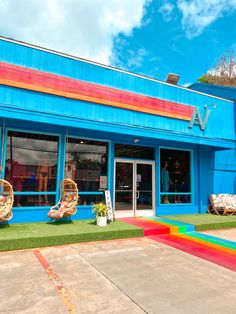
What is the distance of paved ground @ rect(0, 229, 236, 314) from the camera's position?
3191mm

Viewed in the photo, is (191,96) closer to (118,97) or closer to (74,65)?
(118,97)

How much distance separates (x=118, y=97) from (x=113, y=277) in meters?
6.57

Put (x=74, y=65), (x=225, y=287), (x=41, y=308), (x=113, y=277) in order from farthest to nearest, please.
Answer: (x=74, y=65) → (x=113, y=277) → (x=225, y=287) → (x=41, y=308)

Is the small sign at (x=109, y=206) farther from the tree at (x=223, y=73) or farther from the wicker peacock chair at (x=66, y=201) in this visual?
the tree at (x=223, y=73)

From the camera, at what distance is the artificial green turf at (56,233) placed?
5.74 metres

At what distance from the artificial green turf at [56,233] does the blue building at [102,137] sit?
0.89 meters

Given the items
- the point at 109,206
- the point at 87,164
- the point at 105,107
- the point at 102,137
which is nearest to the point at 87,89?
the point at 105,107

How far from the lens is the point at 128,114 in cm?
944

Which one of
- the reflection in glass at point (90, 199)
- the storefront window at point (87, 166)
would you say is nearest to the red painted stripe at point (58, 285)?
the reflection in glass at point (90, 199)

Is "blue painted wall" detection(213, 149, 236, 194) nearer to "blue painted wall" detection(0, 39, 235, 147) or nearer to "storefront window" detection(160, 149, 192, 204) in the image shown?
"blue painted wall" detection(0, 39, 235, 147)

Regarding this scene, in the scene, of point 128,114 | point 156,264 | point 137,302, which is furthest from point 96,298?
point 128,114

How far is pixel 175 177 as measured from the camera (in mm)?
10789

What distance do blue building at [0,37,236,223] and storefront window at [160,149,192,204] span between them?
4 centimetres

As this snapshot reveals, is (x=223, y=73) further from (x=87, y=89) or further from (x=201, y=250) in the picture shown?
(x=201, y=250)
